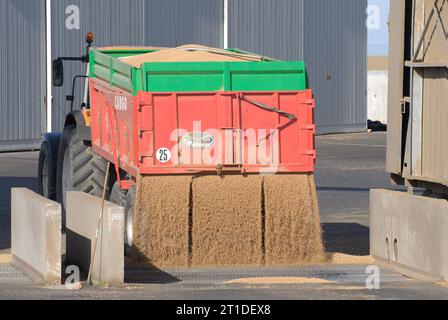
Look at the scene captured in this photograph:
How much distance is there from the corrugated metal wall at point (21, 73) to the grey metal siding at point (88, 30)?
0.46 metres

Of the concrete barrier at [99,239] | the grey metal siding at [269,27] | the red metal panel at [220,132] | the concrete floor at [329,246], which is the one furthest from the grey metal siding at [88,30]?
the concrete barrier at [99,239]

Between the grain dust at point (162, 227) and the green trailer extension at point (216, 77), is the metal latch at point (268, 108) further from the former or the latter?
the grain dust at point (162, 227)

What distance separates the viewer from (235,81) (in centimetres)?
1505

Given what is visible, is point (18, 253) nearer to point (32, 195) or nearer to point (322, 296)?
point (32, 195)

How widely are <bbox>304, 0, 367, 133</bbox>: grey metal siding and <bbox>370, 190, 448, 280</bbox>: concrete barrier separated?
91.6 ft

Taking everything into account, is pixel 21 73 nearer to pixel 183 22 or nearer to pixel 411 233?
pixel 183 22

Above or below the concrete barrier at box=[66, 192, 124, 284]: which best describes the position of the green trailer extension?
above

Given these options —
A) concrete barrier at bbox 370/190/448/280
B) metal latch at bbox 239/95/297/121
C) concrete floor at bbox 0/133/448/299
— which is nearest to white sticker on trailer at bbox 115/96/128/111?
metal latch at bbox 239/95/297/121

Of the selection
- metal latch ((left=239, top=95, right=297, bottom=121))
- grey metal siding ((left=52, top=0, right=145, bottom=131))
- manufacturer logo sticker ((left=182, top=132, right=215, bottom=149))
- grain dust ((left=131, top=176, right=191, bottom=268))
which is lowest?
grain dust ((left=131, top=176, right=191, bottom=268))

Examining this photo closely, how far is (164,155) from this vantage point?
14.9 metres

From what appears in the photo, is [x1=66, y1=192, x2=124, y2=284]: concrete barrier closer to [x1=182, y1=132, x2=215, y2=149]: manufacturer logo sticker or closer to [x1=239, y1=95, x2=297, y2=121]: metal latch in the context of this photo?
[x1=182, y1=132, x2=215, y2=149]: manufacturer logo sticker

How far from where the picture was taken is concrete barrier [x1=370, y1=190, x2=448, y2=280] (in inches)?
521

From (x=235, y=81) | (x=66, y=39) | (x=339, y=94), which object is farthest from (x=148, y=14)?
(x=235, y=81)

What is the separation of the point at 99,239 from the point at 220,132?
2.52 m
